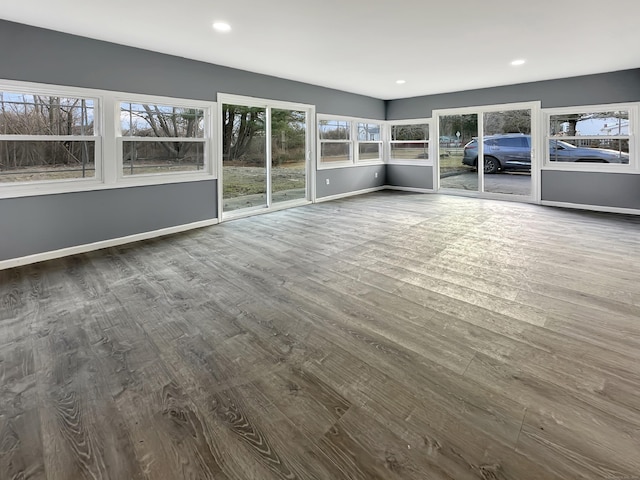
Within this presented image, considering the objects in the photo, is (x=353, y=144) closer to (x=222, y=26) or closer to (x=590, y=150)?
(x=590, y=150)

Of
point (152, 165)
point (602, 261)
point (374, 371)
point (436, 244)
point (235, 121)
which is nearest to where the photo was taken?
point (374, 371)

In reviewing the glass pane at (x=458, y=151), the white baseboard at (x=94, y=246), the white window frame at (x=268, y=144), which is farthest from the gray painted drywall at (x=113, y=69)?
the glass pane at (x=458, y=151)

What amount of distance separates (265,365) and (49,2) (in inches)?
149

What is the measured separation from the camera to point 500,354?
6.90 feet

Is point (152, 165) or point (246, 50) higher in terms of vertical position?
point (246, 50)

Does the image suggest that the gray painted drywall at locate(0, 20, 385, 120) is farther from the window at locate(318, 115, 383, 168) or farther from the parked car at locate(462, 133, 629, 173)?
the parked car at locate(462, 133, 629, 173)

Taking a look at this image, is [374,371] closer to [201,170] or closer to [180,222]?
[180,222]

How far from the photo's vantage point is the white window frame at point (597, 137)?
6.14 meters

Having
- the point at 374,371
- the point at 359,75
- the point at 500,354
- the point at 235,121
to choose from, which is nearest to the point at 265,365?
the point at 374,371

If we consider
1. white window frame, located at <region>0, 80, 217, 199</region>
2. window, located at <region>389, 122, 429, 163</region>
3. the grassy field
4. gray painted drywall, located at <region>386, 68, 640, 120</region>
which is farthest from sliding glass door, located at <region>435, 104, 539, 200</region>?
white window frame, located at <region>0, 80, 217, 199</region>

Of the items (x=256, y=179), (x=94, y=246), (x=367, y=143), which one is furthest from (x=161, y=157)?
(x=367, y=143)

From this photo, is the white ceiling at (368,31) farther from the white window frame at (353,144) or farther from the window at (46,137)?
the white window frame at (353,144)

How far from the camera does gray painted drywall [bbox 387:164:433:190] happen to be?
9.05 m

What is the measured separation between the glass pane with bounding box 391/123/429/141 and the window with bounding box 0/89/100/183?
7.22 meters
